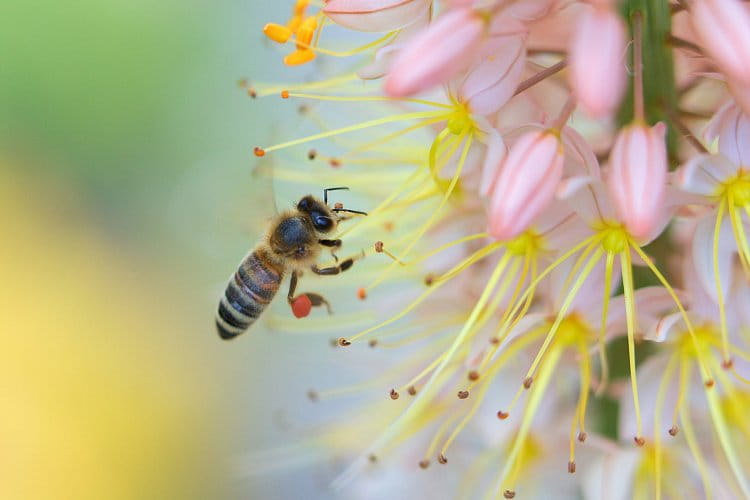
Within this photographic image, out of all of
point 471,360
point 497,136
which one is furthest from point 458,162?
point 471,360

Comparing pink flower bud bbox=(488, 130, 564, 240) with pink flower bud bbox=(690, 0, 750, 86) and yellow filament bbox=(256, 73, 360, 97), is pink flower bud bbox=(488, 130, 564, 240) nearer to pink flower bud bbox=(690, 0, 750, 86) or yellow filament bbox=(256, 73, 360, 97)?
pink flower bud bbox=(690, 0, 750, 86)

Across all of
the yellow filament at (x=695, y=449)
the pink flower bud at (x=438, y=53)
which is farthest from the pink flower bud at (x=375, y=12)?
the yellow filament at (x=695, y=449)

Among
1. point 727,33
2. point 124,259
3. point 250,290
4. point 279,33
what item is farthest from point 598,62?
point 124,259

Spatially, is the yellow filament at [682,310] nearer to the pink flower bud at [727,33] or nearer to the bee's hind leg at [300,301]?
the pink flower bud at [727,33]

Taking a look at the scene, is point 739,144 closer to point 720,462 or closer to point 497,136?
point 497,136

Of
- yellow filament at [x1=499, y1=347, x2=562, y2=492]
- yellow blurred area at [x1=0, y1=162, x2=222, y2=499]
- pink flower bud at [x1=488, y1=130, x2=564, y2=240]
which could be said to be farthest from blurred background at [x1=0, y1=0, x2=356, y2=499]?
pink flower bud at [x1=488, y1=130, x2=564, y2=240]

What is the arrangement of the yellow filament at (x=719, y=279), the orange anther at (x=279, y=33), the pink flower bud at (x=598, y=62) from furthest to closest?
the orange anther at (x=279, y=33) < the yellow filament at (x=719, y=279) < the pink flower bud at (x=598, y=62)
